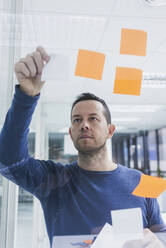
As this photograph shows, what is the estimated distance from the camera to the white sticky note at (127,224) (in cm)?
43

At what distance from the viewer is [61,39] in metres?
1.26

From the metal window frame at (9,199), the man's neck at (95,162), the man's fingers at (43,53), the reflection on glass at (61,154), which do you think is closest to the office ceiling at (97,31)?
the reflection on glass at (61,154)

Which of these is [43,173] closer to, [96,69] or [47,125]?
[96,69]

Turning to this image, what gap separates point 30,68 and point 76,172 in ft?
0.86

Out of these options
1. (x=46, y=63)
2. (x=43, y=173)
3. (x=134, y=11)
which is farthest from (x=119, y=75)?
(x=134, y=11)

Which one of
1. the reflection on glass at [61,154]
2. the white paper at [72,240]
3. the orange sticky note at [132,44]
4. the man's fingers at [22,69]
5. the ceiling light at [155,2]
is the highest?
the ceiling light at [155,2]

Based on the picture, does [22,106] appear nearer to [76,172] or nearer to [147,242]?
[76,172]

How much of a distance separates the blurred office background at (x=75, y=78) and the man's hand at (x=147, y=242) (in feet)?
0.84

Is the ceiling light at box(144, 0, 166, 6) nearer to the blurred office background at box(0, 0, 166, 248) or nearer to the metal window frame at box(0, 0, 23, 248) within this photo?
the blurred office background at box(0, 0, 166, 248)

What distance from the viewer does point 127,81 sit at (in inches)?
19.9

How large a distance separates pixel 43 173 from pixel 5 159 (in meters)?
0.11

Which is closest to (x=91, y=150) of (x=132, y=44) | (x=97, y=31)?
(x=132, y=44)

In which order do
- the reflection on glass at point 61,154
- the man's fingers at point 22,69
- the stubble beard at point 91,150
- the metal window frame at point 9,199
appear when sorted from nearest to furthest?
1. the man's fingers at point 22,69
2. the stubble beard at point 91,150
3. the metal window frame at point 9,199
4. the reflection on glass at point 61,154

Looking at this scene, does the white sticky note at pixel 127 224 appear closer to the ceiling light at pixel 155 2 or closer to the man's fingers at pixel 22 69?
the man's fingers at pixel 22 69
